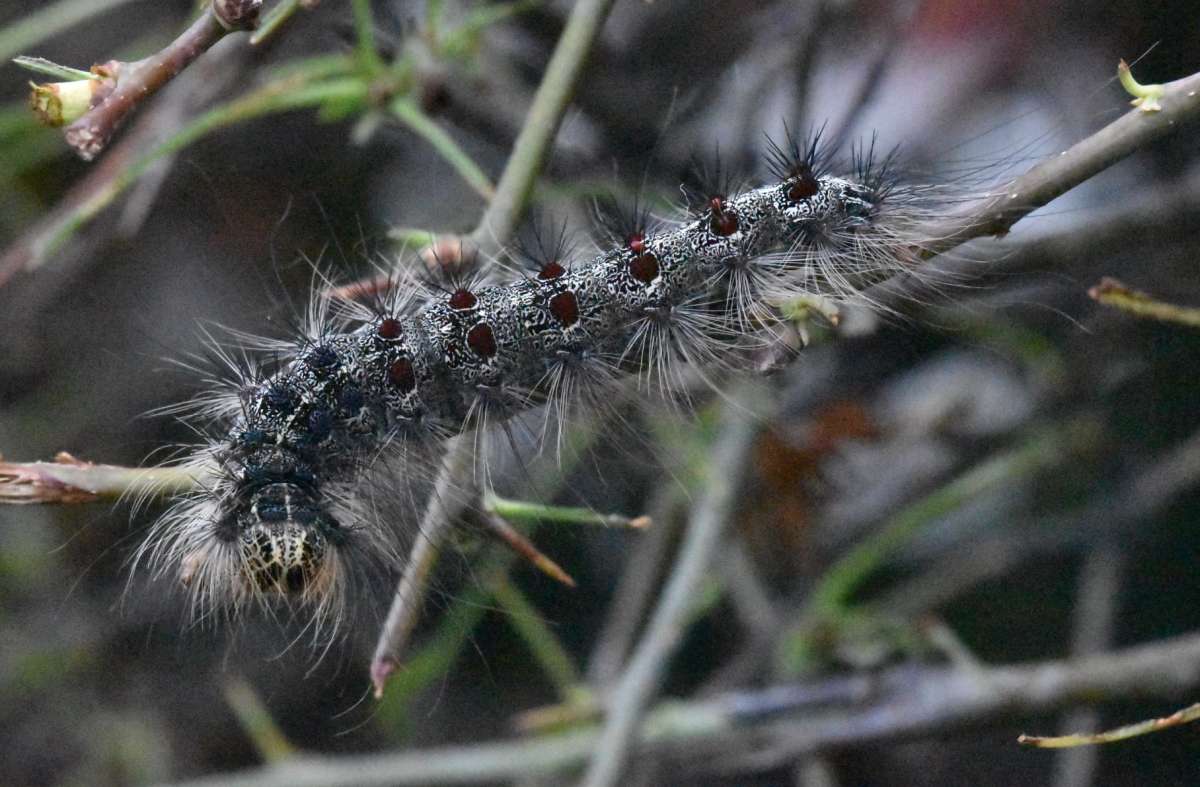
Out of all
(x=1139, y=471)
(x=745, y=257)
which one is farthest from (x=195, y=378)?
(x=1139, y=471)

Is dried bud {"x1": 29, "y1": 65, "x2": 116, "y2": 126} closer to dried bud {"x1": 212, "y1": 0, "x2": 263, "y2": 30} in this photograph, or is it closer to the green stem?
dried bud {"x1": 212, "y1": 0, "x2": 263, "y2": 30}

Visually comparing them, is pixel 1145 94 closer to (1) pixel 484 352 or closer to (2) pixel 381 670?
(1) pixel 484 352

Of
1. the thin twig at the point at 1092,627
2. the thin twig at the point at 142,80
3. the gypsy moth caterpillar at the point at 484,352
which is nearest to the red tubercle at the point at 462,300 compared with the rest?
the gypsy moth caterpillar at the point at 484,352

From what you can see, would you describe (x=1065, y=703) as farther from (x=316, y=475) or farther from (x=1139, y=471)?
(x=316, y=475)

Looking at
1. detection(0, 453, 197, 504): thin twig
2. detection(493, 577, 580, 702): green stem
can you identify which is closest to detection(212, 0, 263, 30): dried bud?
detection(0, 453, 197, 504): thin twig

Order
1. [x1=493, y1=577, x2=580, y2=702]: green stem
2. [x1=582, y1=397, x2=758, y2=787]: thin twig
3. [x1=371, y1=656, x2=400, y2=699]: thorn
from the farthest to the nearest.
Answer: [x1=493, y1=577, x2=580, y2=702]: green stem < [x1=582, y1=397, x2=758, y2=787]: thin twig < [x1=371, y1=656, x2=400, y2=699]: thorn

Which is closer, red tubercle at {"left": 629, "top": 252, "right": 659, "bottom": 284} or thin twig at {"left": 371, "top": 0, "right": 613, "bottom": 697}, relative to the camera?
thin twig at {"left": 371, "top": 0, "right": 613, "bottom": 697}

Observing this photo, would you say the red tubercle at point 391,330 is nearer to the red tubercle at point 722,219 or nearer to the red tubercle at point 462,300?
the red tubercle at point 462,300
